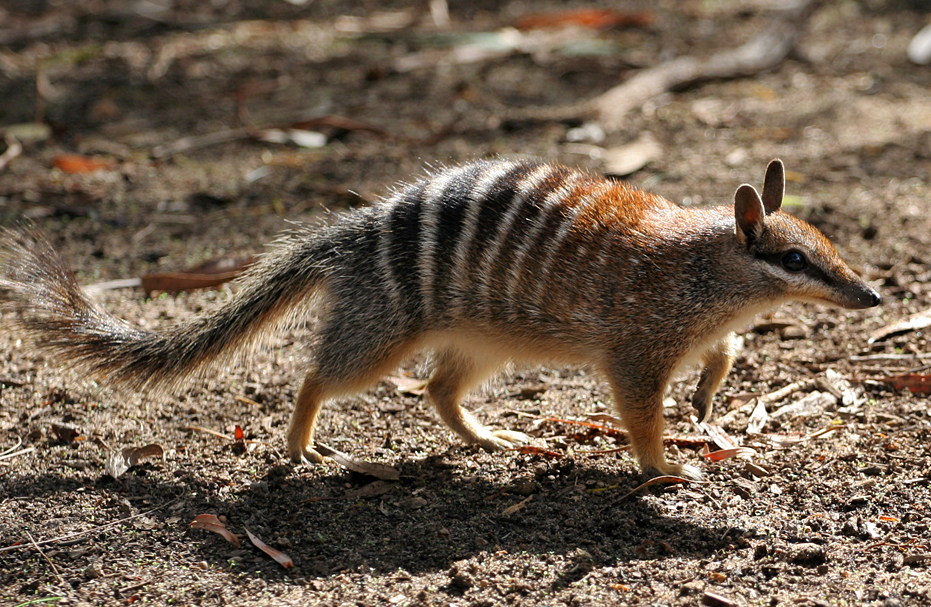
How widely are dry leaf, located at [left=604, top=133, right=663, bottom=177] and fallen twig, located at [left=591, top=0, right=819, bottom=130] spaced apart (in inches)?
16.7

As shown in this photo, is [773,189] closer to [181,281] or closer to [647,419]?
[647,419]

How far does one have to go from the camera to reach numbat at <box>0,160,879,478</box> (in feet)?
14.3

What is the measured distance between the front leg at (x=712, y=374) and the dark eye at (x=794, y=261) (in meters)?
0.50

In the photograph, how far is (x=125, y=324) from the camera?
4.70m

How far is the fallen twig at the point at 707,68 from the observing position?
8625mm

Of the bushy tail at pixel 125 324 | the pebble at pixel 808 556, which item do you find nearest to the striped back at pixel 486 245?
the bushy tail at pixel 125 324

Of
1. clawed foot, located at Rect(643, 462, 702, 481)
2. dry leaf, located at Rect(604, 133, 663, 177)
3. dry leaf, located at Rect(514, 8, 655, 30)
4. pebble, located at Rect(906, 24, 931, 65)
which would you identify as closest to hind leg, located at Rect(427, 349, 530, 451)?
clawed foot, located at Rect(643, 462, 702, 481)

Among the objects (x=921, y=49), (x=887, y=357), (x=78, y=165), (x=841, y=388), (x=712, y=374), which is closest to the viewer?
(x=712, y=374)

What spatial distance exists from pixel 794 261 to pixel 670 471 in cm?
101

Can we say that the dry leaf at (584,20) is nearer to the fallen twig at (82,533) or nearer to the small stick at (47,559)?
the fallen twig at (82,533)

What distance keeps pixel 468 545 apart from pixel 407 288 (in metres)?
1.20

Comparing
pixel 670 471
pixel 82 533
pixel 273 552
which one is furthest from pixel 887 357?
pixel 82 533

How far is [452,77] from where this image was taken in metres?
9.52

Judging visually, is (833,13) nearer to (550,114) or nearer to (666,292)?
(550,114)
